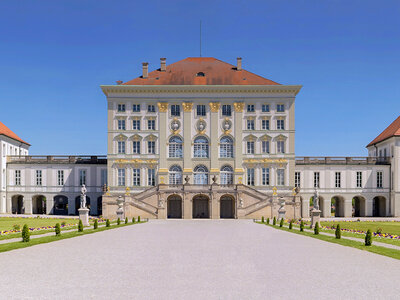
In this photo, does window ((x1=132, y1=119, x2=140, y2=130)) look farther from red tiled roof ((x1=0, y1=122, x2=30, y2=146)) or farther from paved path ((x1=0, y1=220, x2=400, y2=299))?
paved path ((x1=0, y1=220, x2=400, y2=299))

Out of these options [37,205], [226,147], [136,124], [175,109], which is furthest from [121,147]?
[37,205]

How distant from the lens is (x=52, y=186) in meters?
69.8

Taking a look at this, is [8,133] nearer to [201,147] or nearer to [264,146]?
[201,147]

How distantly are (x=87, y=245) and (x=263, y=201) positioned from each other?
130 feet

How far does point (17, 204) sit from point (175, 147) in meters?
29.0

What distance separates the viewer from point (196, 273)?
14.5m

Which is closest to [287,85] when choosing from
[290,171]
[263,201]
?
[290,171]

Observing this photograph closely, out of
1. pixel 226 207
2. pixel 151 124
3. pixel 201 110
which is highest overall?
pixel 201 110

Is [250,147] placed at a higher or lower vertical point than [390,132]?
lower

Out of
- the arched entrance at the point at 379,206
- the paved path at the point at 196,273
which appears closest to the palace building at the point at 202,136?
the arched entrance at the point at 379,206

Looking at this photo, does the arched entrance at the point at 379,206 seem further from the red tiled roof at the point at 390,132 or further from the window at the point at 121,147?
the window at the point at 121,147

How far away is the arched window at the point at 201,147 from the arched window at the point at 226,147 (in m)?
2.20

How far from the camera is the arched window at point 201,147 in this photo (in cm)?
6575

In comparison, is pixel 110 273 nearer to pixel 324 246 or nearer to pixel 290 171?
pixel 324 246
